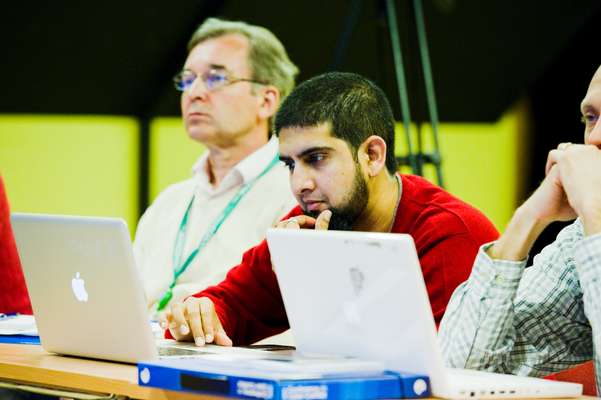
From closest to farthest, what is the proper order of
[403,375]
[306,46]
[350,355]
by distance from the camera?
[403,375] < [350,355] < [306,46]

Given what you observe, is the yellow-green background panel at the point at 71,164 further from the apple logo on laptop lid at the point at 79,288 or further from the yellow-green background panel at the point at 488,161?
the apple logo on laptop lid at the point at 79,288

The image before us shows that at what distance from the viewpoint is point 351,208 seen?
2.27 metres

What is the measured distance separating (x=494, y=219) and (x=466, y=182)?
0.73ft

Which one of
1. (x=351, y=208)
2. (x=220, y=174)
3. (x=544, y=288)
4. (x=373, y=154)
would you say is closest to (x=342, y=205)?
(x=351, y=208)

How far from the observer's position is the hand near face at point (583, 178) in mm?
1635

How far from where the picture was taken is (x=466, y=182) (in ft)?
16.4

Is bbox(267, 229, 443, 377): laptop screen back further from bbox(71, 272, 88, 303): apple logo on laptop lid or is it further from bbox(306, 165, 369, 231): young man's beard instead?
bbox(306, 165, 369, 231): young man's beard

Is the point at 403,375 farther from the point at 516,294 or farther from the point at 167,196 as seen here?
the point at 167,196

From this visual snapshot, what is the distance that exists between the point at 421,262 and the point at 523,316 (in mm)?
334

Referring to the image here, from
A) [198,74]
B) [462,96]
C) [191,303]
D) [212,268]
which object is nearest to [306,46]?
[462,96]

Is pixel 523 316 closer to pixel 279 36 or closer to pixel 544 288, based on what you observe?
pixel 544 288

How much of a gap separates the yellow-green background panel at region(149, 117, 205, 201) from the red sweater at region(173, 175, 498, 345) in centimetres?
244

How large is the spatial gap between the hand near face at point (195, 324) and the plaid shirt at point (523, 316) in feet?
1.70

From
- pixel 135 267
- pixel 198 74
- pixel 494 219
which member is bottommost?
pixel 494 219
